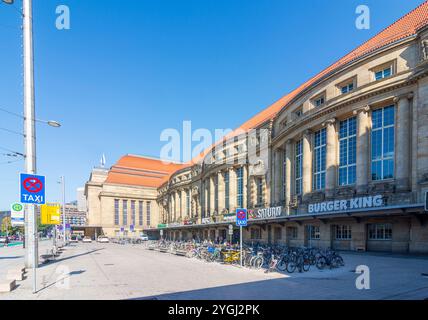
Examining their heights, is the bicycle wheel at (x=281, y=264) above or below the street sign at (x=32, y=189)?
below

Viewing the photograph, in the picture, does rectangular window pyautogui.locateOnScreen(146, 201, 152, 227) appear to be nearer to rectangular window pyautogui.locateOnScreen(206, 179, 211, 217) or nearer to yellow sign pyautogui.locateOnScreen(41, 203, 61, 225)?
rectangular window pyautogui.locateOnScreen(206, 179, 211, 217)

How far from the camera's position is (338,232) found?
26297 millimetres

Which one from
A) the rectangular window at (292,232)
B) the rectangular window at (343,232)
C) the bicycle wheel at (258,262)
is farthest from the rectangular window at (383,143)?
the bicycle wheel at (258,262)

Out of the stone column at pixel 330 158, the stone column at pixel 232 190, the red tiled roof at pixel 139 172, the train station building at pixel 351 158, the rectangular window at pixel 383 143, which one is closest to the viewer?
the train station building at pixel 351 158

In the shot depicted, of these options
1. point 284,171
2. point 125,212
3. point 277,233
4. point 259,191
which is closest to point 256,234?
point 277,233

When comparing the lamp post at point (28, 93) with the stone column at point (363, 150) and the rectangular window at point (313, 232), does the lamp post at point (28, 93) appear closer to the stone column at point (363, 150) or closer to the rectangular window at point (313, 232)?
the stone column at point (363, 150)

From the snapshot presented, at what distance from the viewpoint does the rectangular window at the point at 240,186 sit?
44.8 metres

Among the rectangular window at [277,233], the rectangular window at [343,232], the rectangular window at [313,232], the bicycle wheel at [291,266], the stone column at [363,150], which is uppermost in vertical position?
the stone column at [363,150]

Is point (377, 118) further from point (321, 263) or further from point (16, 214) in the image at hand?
point (16, 214)

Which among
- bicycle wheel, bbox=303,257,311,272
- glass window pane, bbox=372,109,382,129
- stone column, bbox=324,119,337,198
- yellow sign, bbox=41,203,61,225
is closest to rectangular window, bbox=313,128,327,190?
stone column, bbox=324,119,337,198

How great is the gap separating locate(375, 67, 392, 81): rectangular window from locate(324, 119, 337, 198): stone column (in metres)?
5.22

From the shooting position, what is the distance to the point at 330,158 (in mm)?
28172

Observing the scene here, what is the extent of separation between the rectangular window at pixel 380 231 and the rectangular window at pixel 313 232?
5.64 metres

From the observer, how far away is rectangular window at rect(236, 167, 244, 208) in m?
44.8
